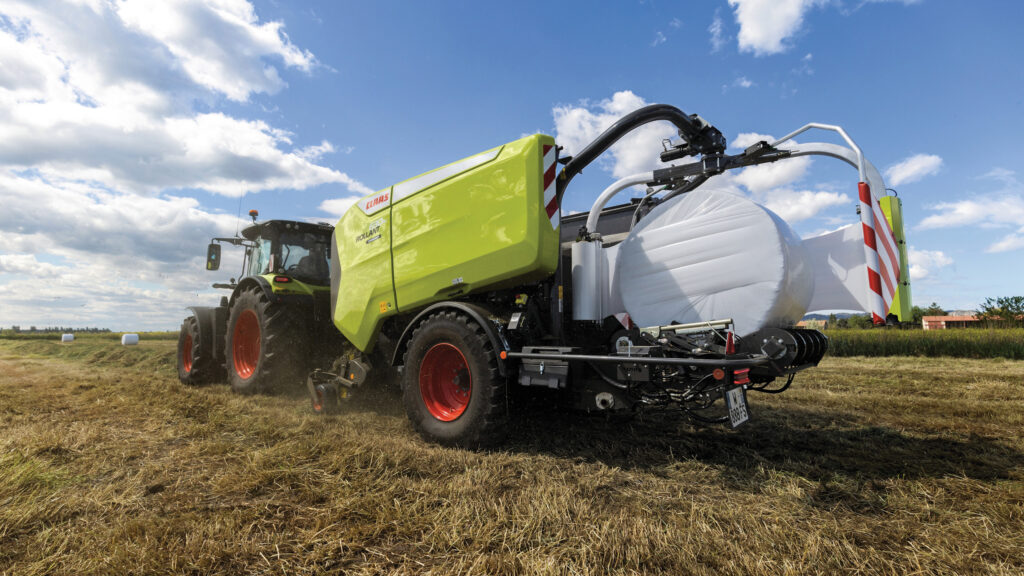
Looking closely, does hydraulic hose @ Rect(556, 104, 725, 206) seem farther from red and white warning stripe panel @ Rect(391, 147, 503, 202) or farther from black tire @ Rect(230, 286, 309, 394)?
black tire @ Rect(230, 286, 309, 394)

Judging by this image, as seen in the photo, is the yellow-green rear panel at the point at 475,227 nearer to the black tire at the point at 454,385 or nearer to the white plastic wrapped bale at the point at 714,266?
the black tire at the point at 454,385

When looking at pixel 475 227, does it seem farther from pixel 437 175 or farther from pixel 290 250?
pixel 290 250

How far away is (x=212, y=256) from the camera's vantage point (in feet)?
23.2

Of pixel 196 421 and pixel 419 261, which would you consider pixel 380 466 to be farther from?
pixel 196 421

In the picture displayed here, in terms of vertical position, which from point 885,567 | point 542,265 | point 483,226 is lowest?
point 885,567

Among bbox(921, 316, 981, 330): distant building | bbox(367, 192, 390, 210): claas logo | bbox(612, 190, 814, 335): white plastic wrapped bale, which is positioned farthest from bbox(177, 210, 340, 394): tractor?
bbox(921, 316, 981, 330): distant building

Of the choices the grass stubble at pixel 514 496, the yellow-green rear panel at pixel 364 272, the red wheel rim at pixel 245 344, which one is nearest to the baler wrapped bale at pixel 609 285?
the yellow-green rear panel at pixel 364 272

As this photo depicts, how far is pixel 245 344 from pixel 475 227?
4.45 meters

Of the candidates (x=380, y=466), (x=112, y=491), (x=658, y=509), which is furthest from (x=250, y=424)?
(x=658, y=509)

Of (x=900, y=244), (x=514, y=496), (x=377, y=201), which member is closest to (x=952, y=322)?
(x=900, y=244)

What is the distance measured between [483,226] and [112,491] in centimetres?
272

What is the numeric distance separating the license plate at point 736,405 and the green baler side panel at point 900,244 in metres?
1.39

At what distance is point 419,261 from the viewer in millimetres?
4164

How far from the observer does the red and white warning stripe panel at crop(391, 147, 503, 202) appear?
12.4ft
